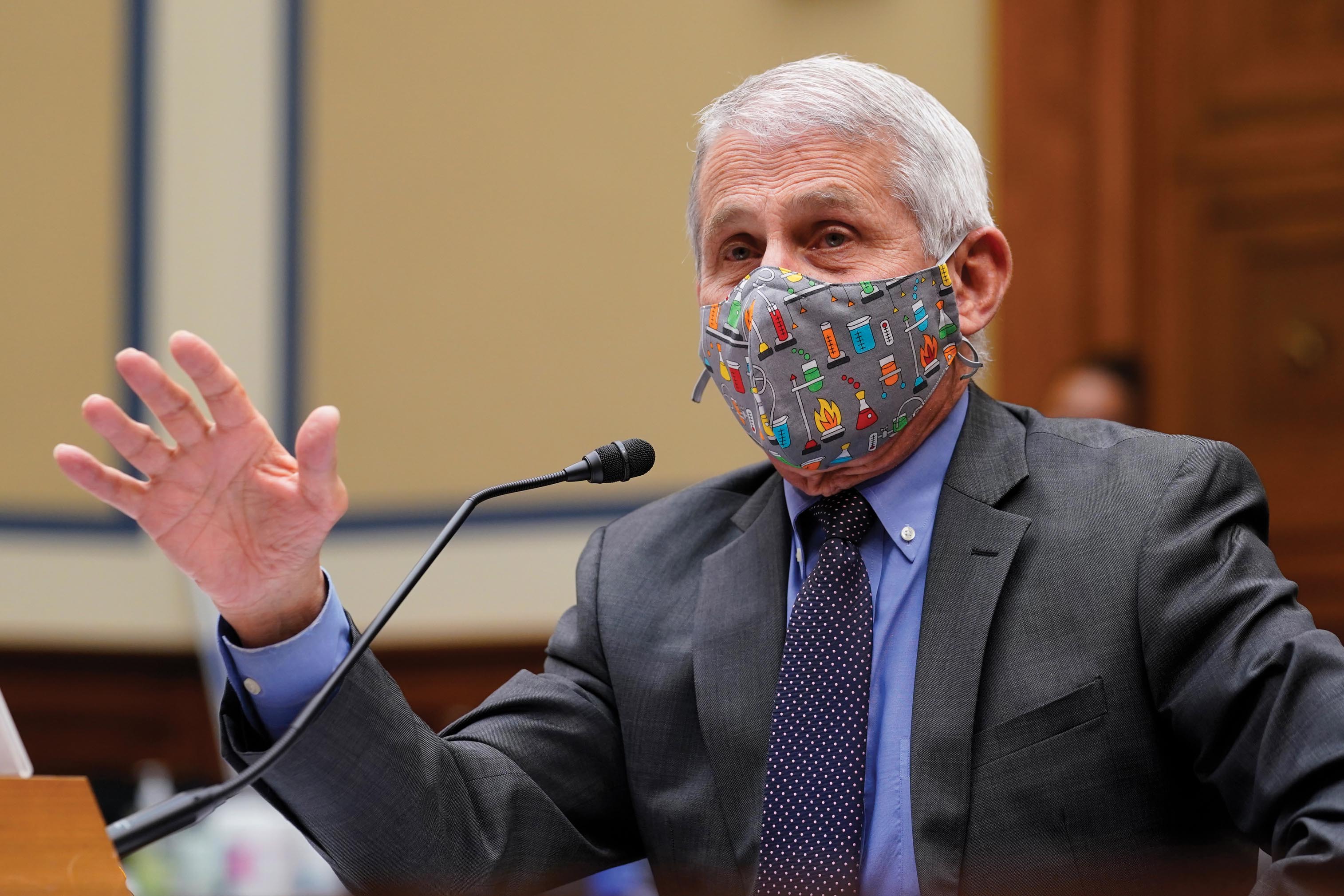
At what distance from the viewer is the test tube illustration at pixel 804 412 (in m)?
1.61

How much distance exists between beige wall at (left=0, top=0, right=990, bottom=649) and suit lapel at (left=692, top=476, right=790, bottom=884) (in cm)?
177

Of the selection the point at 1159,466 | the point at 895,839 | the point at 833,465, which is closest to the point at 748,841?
the point at 895,839

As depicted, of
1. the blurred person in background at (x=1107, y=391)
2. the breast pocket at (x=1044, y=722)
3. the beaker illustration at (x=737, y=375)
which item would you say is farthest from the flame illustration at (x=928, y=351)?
the blurred person in background at (x=1107, y=391)

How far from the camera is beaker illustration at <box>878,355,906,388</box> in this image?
1.62 metres

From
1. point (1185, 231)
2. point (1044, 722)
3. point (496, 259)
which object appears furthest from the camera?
point (496, 259)

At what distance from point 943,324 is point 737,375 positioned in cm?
25

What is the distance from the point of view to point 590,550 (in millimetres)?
1870

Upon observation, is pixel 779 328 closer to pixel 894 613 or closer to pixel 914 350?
pixel 914 350

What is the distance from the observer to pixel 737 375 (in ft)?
5.45

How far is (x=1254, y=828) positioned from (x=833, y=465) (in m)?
0.59

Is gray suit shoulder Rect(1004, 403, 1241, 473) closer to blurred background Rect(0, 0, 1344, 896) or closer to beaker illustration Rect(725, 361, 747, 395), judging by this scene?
beaker illustration Rect(725, 361, 747, 395)

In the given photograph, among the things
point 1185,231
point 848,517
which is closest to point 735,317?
point 848,517

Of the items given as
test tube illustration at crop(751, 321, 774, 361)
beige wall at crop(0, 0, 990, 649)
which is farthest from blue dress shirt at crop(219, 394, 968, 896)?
beige wall at crop(0, 0, 990, 649)

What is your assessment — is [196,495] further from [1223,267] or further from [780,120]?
[1223,267]
